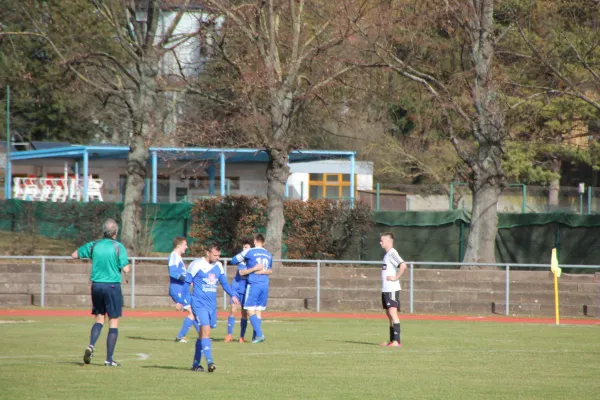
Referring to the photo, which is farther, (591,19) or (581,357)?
(591,19)

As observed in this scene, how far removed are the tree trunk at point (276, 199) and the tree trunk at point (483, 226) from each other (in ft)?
18.8

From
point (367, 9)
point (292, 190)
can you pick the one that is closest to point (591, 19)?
point (367, 9)

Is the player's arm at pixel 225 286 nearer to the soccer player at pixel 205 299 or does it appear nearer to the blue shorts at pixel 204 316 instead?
the soccer player at pixel 205 299

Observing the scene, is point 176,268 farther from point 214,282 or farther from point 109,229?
point 214,282

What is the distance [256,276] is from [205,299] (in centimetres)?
452

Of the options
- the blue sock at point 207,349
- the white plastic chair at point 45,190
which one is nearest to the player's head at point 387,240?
the blue sock at point 207,349

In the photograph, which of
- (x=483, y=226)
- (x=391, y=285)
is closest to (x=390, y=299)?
(x=391, y=285)

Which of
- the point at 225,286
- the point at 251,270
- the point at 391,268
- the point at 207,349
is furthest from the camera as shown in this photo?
the point at 251,270

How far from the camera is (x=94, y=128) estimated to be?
2283 inches

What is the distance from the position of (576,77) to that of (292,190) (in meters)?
16.8

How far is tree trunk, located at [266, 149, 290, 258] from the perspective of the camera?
1014 inches

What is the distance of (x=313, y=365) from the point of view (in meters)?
12.1

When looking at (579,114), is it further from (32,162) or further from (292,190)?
(32,162)

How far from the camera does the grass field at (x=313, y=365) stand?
962 centimetres
